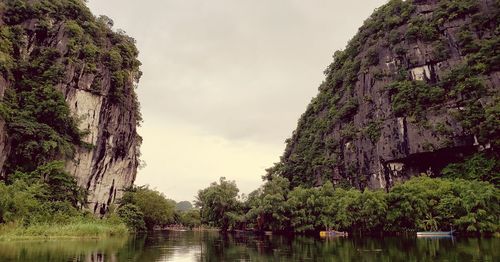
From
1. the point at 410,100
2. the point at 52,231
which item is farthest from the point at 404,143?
the point at 52,231

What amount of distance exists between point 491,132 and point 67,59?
50.1 m

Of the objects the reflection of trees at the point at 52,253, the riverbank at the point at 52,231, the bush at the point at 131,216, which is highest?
the bush at the point at 131,216

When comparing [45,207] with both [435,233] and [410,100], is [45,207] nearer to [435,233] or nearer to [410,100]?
[435,233]

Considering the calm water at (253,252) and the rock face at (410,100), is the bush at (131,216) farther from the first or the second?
the rock face at (410,100)

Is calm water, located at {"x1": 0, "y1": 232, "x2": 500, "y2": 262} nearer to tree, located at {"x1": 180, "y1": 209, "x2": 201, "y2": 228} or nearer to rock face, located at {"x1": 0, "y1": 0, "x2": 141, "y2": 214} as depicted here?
rock face, located at {"x1": 0, "y1": 0, "x2": 141, "y2": 214}

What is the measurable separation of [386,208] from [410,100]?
68.5 ft

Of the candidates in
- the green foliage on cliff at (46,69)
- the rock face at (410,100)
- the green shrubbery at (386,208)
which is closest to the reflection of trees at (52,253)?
the green foliage on cliff at (46,69)

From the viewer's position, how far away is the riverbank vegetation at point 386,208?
3856 cm

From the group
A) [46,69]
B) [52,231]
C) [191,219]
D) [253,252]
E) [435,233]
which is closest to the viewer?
[253,252]

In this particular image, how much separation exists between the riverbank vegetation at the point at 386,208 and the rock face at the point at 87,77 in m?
18.4

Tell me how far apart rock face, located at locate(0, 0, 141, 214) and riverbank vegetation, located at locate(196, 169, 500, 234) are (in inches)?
726

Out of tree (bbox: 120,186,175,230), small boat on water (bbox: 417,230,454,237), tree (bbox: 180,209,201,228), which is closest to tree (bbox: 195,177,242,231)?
tree (bbox: 120,186,175,230)

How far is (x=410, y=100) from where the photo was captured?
56.7m

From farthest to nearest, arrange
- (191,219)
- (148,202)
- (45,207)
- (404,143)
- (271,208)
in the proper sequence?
(191,219)
(148,202)
(404,143)
(271,208)
(45,207)
